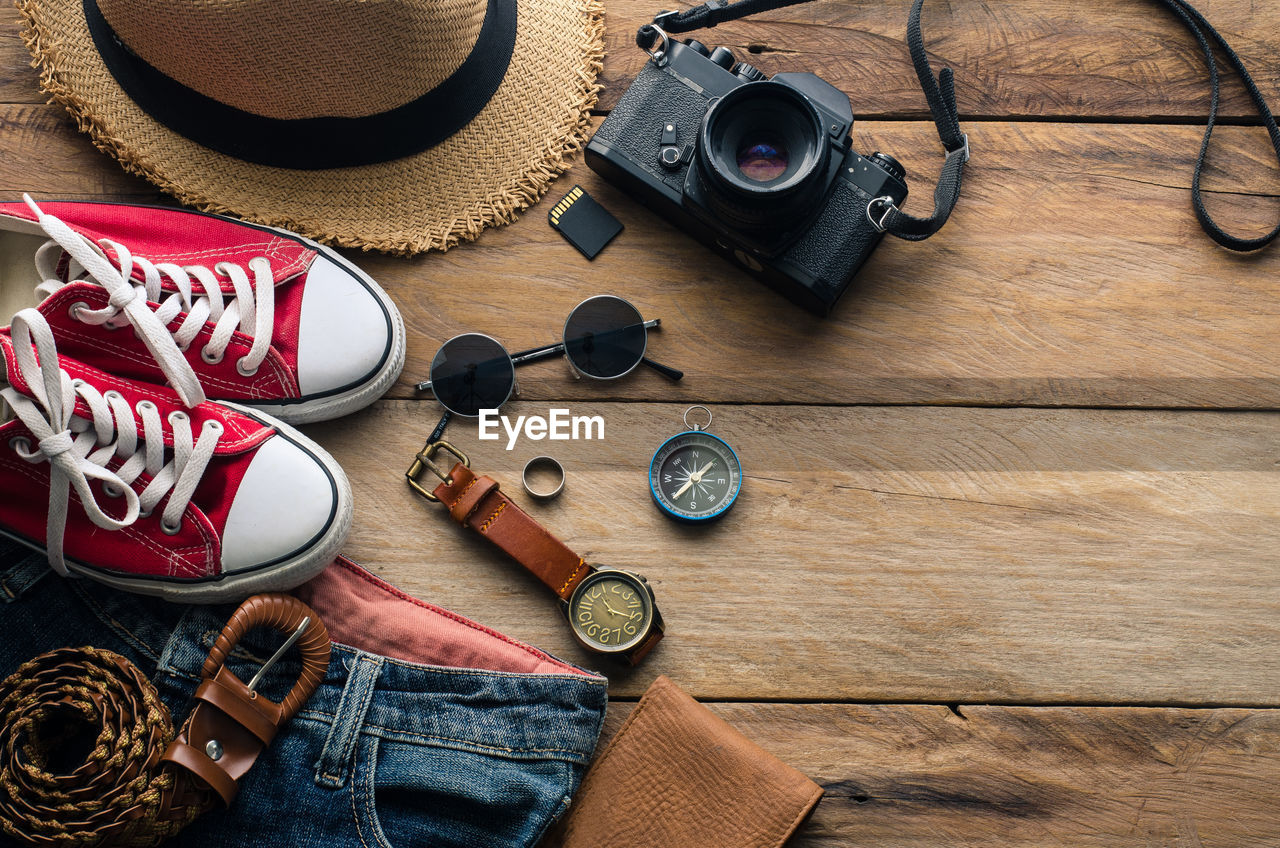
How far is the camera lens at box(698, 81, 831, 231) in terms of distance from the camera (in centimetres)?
96

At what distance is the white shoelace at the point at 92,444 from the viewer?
34.9 inches

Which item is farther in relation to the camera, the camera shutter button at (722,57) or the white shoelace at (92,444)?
the camera shutter button at (722,57)

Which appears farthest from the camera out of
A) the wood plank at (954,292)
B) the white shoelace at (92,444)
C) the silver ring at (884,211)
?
the wood plank at (954,292)

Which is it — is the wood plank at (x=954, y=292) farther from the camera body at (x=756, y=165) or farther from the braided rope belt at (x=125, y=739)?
the braided rope belt at (x=125, y=739)

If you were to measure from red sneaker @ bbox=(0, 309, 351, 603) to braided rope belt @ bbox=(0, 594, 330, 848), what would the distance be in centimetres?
8

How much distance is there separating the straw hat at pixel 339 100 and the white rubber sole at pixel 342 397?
65 mm

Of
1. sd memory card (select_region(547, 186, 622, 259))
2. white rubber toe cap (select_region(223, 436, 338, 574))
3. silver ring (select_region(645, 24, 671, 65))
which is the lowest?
white rubber toe cap (select_region(223, 436, 338, 574))

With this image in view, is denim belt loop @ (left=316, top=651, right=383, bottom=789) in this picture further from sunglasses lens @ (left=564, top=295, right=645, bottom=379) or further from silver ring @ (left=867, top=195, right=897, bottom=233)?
silver ring @ (left=867, top=195, right=897, bottom=233)

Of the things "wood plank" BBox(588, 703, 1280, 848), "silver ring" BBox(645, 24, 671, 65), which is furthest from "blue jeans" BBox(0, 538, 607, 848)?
"silver ring" BBox(645, 24, 671, 65)

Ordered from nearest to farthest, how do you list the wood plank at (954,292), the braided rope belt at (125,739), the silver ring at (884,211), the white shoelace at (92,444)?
1. the braided rope belt at (125,739)
2. the white shoelace at (92,444)
3. the silver ring at (884,211)
4. the wood plank at (954,292)

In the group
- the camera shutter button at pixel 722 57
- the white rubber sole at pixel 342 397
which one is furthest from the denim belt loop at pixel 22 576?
the camera shutter button at pixel 722 57

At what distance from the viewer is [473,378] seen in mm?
1076

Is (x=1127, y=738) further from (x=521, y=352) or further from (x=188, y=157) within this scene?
(x=188, y=157)

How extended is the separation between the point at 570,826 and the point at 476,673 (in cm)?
20
